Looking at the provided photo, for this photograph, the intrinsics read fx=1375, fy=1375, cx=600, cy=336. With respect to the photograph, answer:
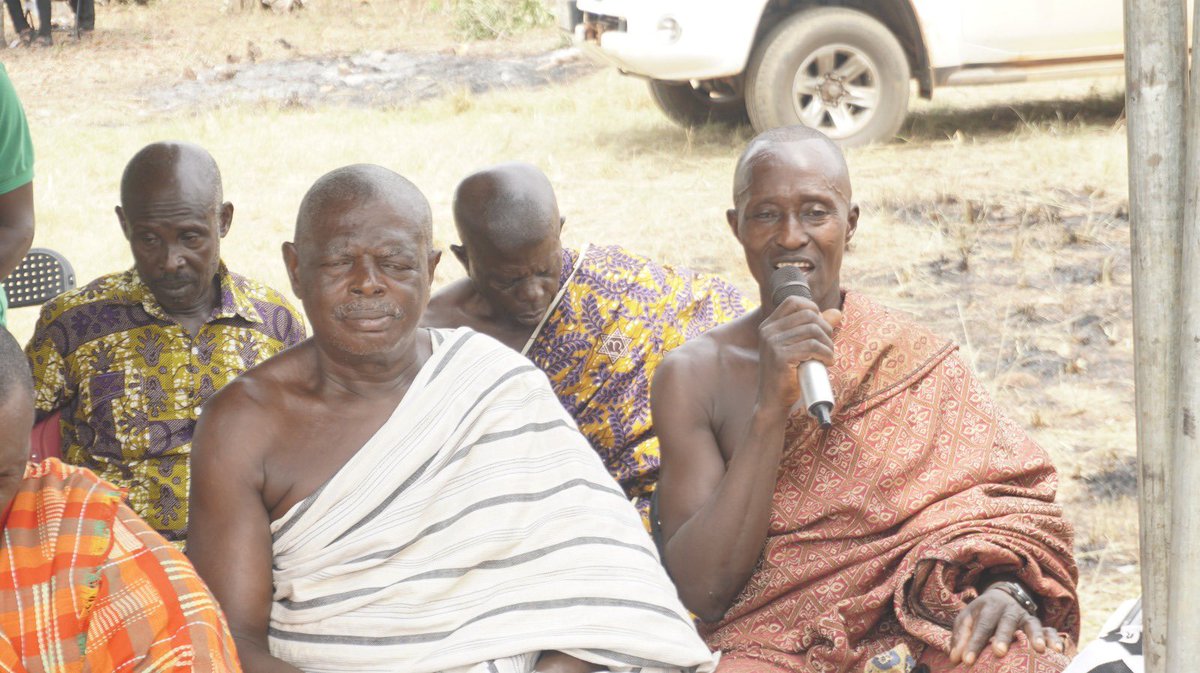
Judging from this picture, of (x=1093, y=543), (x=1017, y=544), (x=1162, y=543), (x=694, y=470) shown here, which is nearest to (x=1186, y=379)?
(x=1162, y=543)

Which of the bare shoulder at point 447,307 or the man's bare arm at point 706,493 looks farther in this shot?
the bare shoulder at point 447,307

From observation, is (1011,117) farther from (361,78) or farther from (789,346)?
(789,346)

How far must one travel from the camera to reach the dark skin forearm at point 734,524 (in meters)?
3.03

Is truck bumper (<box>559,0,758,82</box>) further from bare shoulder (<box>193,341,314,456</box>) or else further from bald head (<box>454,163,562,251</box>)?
bare shoulder (<box>193,341,314,456</box>)

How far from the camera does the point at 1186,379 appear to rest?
2035 mm

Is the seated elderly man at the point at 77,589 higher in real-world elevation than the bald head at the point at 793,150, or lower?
lower

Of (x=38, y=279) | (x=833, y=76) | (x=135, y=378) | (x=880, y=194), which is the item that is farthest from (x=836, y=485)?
(x=833, y=76)

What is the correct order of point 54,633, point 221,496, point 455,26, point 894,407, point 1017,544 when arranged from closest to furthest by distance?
1. point 54,633
2. point 221,496
3. point 1017,544
4. point 894,407
5. point 455,26

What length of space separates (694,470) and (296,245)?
104 centimetres

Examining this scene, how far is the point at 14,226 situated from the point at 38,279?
0.72m

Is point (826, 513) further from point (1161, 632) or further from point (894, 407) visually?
point (1161, 632)

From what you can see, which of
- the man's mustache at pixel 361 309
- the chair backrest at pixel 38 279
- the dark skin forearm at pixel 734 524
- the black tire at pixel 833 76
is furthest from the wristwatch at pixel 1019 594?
the black tire at pixel 833 76

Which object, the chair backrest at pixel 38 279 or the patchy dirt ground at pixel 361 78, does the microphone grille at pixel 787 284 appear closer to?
the chair backrest at pixel 38 279

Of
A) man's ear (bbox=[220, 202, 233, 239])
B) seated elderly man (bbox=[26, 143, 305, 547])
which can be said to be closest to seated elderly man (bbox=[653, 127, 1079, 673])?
seated elderly man (bbox=[26, 143, 305, 547])
